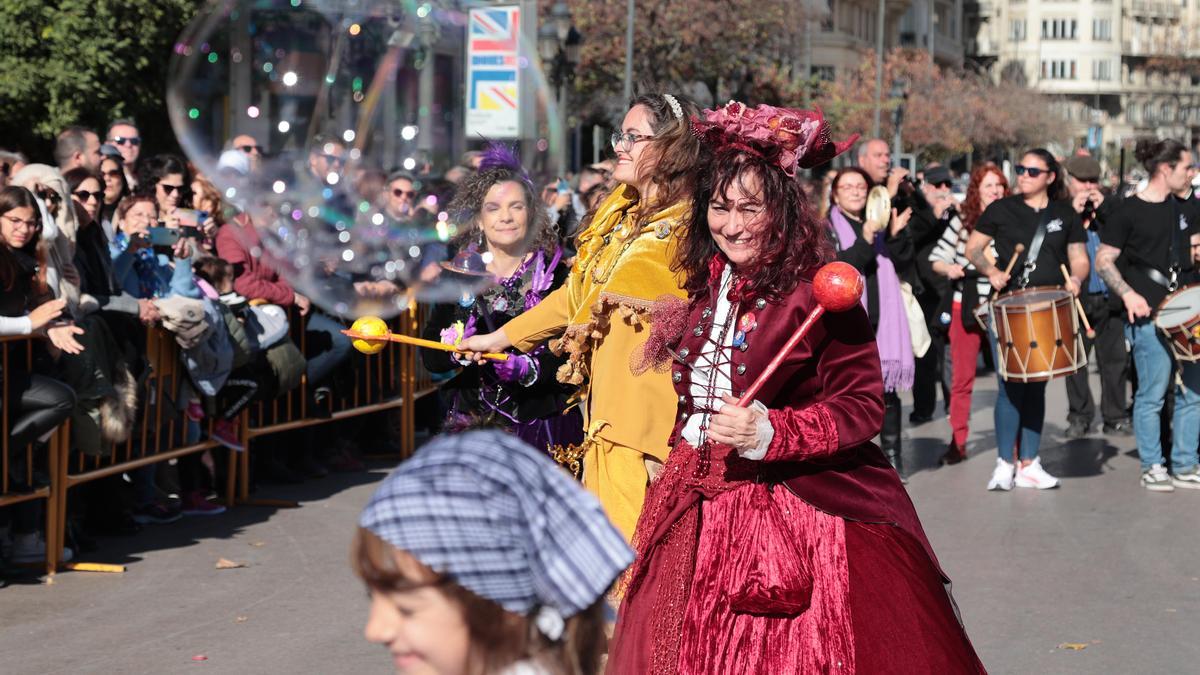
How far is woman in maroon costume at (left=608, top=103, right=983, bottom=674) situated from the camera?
4098 mm

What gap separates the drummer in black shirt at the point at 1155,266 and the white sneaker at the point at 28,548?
19.6ft

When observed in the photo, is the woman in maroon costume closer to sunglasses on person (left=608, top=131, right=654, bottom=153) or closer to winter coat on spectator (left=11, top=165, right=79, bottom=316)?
sunglasses on person (left=608, top=131, right=654, bottom=153)

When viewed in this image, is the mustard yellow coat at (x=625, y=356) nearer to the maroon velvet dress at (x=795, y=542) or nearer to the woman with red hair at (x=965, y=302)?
the maroon velvet dress at (x=795, y=542)

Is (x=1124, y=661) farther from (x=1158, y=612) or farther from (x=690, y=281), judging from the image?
(x=690, y=281)

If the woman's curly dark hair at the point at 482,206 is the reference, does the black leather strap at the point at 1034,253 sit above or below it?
below

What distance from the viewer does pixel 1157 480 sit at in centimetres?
1037

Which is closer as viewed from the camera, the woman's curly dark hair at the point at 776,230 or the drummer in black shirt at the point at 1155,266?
the woman's curly dark hair at the point at 776,230

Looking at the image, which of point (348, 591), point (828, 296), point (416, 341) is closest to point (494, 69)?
point (348, 591)

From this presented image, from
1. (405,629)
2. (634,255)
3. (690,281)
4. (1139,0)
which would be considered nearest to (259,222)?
(634,255)

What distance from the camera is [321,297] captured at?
8023mm

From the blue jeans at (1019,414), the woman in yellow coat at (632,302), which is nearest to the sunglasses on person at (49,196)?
the woman in yellow coat at (632,302)

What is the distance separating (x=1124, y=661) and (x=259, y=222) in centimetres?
446

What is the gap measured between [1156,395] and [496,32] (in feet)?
14.5

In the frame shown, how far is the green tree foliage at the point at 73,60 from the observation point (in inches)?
849
